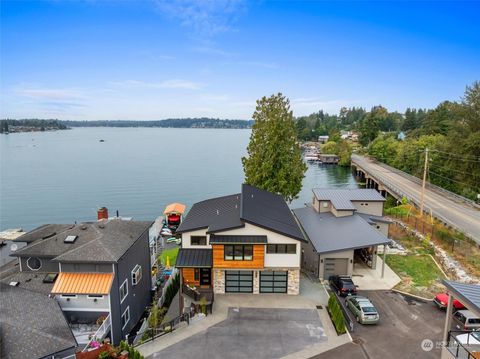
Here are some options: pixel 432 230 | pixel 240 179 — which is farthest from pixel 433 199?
pixel 240 179

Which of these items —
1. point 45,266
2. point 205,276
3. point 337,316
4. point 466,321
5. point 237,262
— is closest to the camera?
point 466,321

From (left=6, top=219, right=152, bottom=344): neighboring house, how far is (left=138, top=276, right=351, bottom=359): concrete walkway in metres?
3.24

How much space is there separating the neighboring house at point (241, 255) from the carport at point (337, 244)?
2.99 m

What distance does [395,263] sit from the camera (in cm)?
2803

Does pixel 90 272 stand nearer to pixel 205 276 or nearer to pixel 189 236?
pixel 189 236

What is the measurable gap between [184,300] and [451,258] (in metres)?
21.9

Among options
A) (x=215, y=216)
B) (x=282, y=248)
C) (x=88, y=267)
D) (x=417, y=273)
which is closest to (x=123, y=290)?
(x=88, y=267)

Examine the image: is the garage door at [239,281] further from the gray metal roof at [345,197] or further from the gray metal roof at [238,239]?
the gray metal roof at [345,197]

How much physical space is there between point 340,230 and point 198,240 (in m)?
11.0

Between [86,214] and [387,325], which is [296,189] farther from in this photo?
[86,214]

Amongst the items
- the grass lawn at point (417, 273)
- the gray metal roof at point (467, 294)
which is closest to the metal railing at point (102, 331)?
the gray metal roof at point (467, 294)

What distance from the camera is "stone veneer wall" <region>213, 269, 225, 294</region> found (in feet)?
73.5

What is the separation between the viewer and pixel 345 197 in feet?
103

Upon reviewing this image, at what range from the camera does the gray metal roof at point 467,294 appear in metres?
10.6
